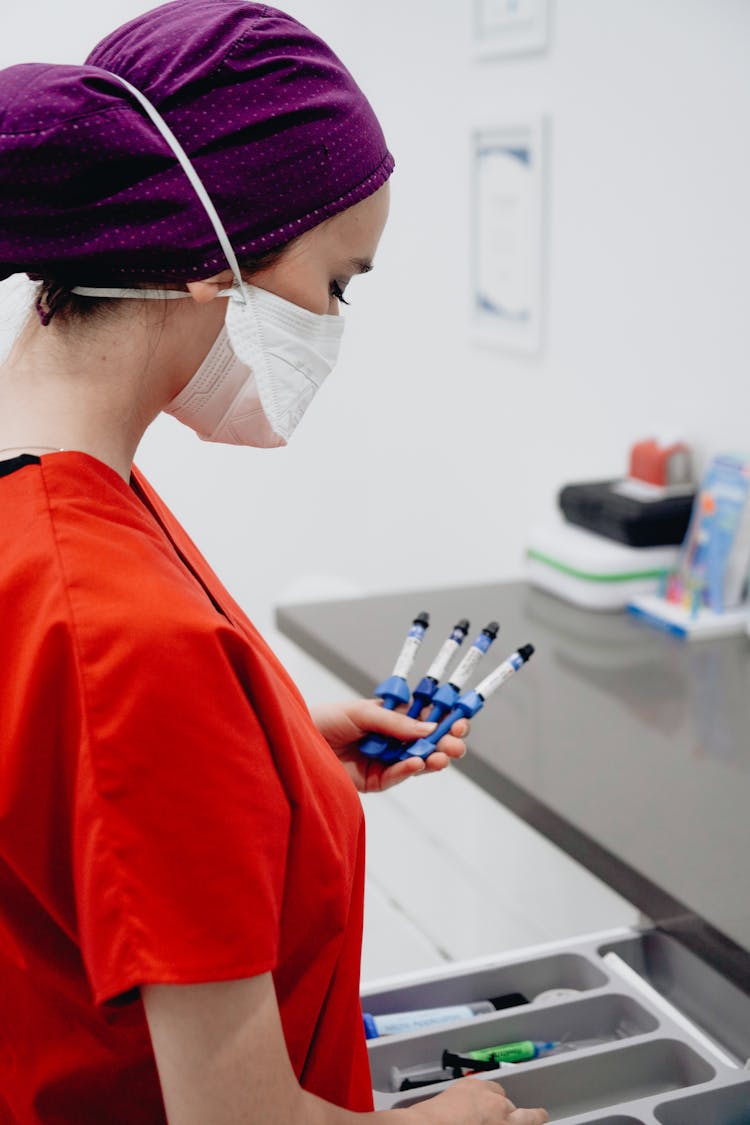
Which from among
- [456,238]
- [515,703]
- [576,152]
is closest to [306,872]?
[515,703]

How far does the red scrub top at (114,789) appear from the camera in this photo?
679 millimetres

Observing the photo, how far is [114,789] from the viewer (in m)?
0.68

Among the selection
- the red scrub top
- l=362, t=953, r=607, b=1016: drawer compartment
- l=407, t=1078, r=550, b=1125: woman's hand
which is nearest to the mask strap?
the red scrub top

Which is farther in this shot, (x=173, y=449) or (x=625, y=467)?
(x=173, y=449)

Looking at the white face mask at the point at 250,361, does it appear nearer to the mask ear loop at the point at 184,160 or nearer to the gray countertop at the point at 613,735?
the mask ear loop at the point at 184,160

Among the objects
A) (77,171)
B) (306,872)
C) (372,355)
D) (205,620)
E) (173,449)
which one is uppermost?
(77,171)

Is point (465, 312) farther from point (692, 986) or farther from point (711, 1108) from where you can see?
point (711, 1108)

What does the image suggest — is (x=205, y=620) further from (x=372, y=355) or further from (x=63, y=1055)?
(x=372, y=355)

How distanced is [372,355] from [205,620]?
96.5 inches

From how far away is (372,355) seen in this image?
3100 mm

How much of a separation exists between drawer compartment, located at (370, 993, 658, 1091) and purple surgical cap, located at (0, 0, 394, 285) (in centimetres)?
66

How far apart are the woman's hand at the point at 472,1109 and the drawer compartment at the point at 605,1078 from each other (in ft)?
0.30

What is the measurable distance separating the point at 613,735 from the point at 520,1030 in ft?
1.64

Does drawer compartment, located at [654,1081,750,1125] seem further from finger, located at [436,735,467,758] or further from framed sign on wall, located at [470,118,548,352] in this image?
framed sign on wall, located at [470,118,548,352]
